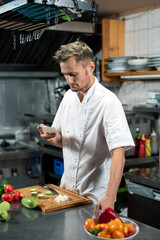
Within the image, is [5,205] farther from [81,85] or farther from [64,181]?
[81,85]

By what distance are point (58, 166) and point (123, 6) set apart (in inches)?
74.4

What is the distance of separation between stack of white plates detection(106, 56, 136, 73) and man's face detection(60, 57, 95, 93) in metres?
1.81

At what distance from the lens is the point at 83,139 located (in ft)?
7.13

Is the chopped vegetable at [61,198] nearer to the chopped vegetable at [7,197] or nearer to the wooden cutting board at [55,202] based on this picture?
the wooden cutting board at [55,202]

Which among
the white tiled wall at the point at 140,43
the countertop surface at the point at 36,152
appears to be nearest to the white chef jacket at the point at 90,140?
the countertop surface at the point at 36,152

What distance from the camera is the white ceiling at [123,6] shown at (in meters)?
3.61

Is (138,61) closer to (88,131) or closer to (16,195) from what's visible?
(88,131)

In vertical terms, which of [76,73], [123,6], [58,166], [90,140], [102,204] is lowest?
[58,166]

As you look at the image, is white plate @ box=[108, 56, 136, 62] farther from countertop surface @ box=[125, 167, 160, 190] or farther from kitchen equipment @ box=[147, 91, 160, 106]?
countertop surface @ box=[125, 167, 160, 190]

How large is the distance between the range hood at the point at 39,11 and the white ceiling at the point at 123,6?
5.81 feet

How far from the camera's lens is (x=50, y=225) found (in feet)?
5.40

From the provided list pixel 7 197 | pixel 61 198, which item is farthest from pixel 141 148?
pixel 7 197

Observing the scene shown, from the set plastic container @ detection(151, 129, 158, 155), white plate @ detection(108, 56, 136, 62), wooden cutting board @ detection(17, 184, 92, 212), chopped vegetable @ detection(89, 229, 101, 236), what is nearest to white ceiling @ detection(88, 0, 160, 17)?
white plate @ detection(108, 56, 136, 62)

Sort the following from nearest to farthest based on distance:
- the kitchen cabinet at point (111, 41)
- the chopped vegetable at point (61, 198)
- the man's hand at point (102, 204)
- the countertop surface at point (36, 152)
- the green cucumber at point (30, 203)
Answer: the man's hand at point (102, 204)
the green cucumber at point (30, 203)
the chopped vegetable at point (61, 198)
the countertop surface at point (36, 152)
the kitchen cabinet at point (111, 41)
